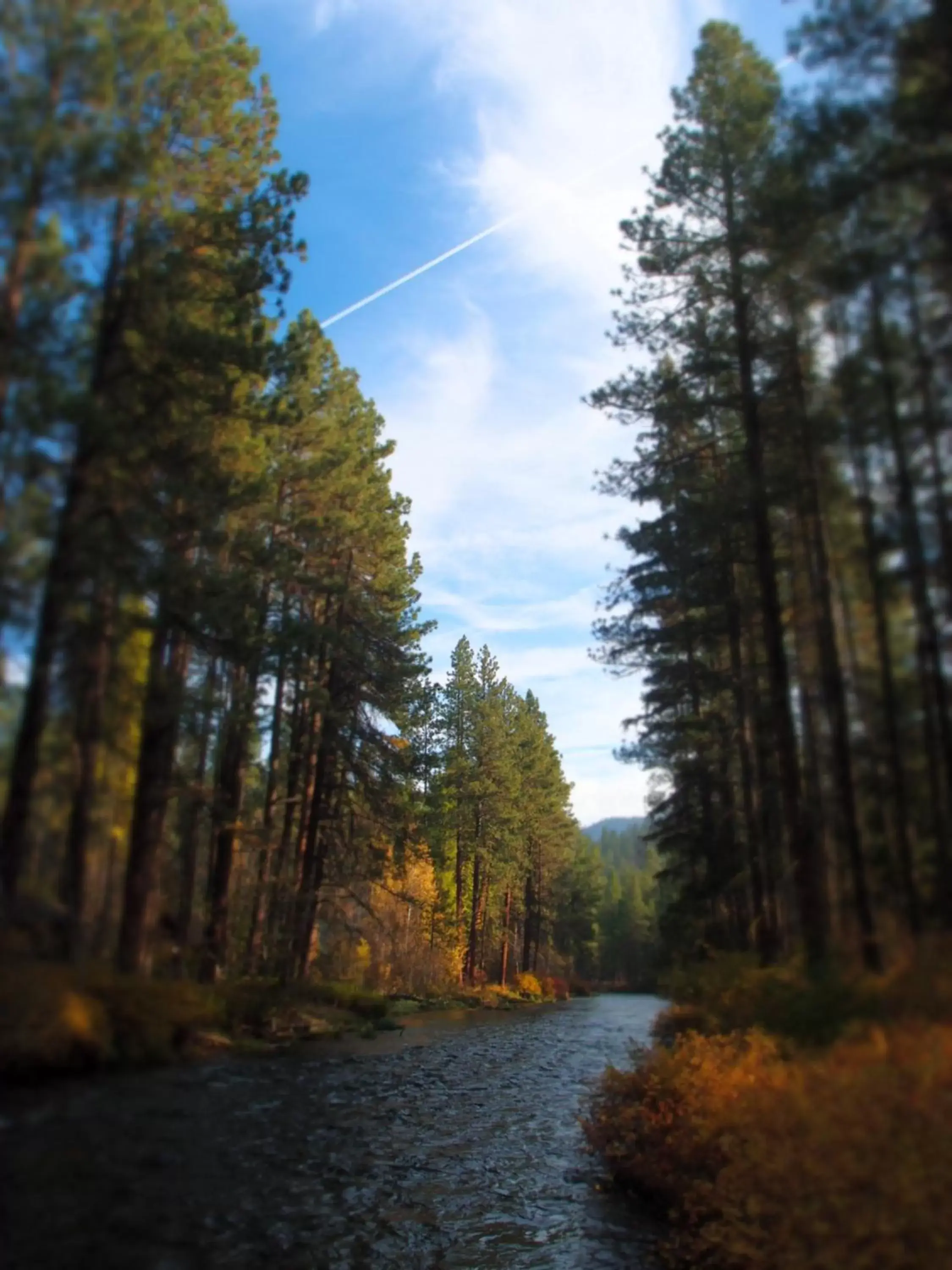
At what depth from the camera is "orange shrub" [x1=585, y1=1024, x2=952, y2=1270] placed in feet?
15.2

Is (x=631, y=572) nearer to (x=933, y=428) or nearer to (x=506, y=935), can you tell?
(x=933, y=428)

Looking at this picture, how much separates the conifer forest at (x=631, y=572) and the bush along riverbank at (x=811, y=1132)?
0.03 metres

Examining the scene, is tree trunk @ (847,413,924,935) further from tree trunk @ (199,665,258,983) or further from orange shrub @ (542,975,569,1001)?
orange shrub @ (542,975,569,1001)

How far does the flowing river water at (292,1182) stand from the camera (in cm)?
664

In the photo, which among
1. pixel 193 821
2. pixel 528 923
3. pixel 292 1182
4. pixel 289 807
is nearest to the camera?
pixel 292 1182

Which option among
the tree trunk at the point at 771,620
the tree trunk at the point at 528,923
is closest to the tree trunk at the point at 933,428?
the tree trunk at the point at 771,620

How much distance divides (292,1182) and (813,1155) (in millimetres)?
5933

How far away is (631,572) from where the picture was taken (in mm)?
17969

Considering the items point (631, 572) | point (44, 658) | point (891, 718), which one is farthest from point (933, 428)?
point (631, 572)

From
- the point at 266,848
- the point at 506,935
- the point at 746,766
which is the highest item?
the point at 746,766

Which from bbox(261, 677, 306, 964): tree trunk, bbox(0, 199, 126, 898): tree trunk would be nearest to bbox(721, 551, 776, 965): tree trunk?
bbox(0, 199, 126, 898): tree trunk

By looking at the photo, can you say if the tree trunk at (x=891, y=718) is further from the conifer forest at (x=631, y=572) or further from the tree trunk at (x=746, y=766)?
the tree trunk at (x=746, y=766)

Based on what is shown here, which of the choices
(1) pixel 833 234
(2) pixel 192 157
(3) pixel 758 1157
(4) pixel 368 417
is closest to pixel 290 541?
(2) pixel 192 157

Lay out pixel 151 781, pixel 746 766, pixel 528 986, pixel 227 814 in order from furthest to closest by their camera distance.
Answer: pixel 528 986, pixel 227 814, pixel 746 766, pixel 151 781
